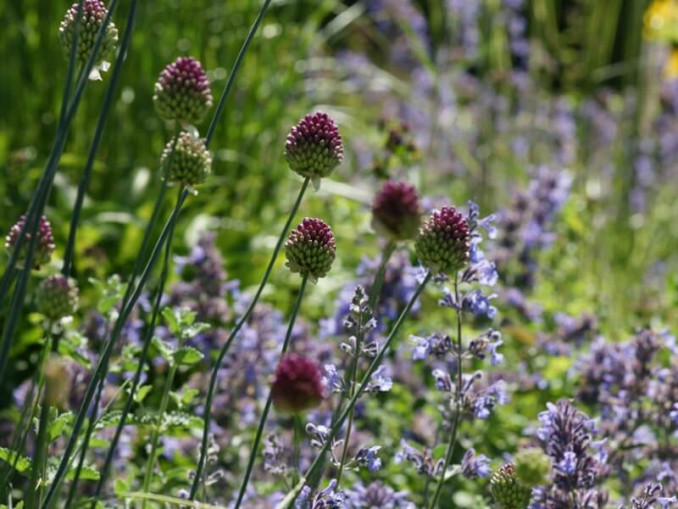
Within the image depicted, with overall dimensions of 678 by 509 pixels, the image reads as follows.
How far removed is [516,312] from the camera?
10.3 ft

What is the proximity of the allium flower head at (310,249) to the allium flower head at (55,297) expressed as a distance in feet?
0.98

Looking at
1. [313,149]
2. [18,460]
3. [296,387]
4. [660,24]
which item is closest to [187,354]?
[18,460]

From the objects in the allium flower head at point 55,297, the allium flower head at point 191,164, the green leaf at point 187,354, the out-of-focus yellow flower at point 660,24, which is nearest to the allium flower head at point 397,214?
the allium flower head at point 191,164

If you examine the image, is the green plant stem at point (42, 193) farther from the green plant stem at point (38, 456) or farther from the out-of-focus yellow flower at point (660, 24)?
the out-of-focus yellow flower at point (660, 24)

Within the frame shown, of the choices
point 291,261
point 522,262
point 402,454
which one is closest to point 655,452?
point 402,454

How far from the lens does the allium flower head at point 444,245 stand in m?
1.38

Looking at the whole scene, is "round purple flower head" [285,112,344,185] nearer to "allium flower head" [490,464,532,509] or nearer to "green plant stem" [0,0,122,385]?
"green plant stem" [0,0,122,385]

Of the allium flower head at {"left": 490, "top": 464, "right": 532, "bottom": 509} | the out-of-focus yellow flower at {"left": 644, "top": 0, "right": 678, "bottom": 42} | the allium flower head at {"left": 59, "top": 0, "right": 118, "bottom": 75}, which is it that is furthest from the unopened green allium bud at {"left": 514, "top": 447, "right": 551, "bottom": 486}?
the out-of-focus yellow flower at {"left": 644, "top": 0, "right": 678, "bottom": 42}

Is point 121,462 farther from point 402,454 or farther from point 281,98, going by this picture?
point 281,98

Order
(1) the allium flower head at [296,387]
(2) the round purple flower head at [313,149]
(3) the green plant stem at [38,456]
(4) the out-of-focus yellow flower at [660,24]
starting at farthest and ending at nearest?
(4) the out-of-focus yellow flower at [660,24] → (2) the round purple flower head at [313,149] → (3) the green plant stem at [38,456] → (1) the allium flower head at [296,387]

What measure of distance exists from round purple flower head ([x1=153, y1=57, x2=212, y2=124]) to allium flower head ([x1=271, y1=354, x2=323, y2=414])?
0.36 meters

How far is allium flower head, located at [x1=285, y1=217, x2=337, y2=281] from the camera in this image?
1412 millimetres

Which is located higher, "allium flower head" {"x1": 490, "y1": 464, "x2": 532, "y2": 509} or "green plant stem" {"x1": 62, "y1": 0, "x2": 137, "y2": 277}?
"green plant stem" {"x1": 62, "y1": 0, "x2": 137, "y2": 277}

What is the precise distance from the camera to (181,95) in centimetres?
135
